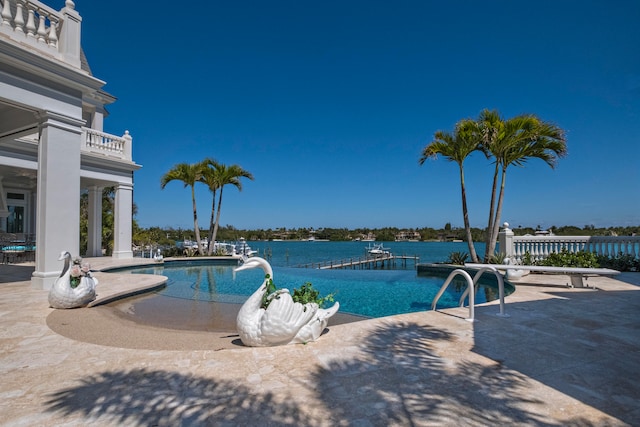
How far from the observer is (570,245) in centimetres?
1051

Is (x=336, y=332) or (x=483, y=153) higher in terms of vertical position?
(x=483, y=153)

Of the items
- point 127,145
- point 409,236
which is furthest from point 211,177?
point 409,236

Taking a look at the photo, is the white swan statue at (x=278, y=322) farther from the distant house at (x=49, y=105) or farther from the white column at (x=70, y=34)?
the white column at (x=70, y=34)

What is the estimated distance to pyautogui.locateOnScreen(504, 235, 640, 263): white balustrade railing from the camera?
383 inches

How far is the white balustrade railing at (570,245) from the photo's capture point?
9.72m

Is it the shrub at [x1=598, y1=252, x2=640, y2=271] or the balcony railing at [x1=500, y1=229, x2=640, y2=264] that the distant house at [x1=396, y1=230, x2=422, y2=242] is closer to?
the balcony railing at [x1=500, y1=229, x2=640, y2=264]

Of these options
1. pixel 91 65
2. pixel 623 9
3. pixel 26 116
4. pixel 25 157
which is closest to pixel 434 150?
pixel 623 9

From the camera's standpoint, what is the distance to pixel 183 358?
10.7ft

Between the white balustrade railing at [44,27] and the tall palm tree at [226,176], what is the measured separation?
12.0 m

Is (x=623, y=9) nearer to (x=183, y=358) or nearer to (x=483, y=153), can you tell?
(x=483, y=153)

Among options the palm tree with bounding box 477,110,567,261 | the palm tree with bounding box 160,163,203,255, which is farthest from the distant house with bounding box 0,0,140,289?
the palm tree with bounding box 477,110,567,261

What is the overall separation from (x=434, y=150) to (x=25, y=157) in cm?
1496

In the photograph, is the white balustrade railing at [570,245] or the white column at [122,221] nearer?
the white balustrade railing at [570,245]

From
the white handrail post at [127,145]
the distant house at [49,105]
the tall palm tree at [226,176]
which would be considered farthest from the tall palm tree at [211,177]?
the distant house at [49,105]
